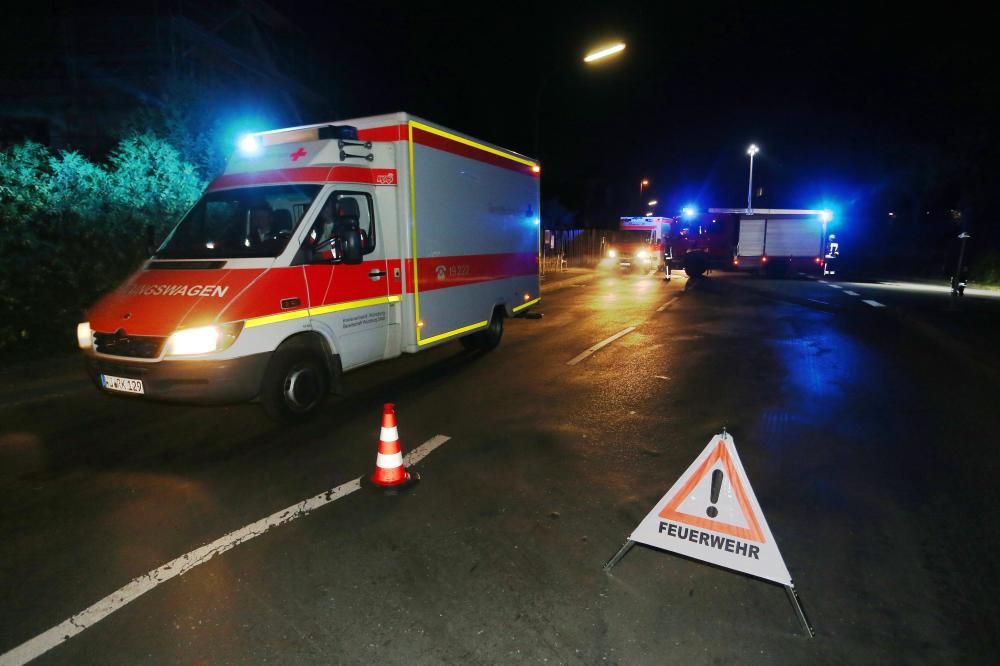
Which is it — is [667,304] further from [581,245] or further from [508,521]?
[581,245]

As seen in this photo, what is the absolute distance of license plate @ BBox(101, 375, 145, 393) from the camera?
18.0 ft

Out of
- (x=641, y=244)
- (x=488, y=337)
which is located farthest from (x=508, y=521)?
(x=641, y=244)

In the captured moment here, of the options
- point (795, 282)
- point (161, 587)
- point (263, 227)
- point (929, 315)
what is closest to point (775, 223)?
point (795, 282)

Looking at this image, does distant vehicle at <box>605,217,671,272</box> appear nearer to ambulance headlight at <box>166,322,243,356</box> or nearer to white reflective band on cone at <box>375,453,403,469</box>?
ambulance headlight at <box>166,322,243,356</box>

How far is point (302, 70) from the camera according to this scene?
84.1 ft

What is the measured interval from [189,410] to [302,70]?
74.9 feet

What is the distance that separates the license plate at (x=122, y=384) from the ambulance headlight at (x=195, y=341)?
0.50 meters

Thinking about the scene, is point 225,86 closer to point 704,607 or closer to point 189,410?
point 189,410

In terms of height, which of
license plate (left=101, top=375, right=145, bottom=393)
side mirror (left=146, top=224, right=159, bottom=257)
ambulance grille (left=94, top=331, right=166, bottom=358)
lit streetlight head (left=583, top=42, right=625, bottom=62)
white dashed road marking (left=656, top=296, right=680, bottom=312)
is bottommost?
white dashed road marking (left=656, top=296, right=680, bottom=312)

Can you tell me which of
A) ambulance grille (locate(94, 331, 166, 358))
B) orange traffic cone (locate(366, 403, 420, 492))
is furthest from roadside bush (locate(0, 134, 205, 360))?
orange traffic cone (locate(366, 403, 420, 492))

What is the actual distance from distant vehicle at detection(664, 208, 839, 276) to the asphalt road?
67.3 feet

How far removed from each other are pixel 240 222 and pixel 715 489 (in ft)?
18.1

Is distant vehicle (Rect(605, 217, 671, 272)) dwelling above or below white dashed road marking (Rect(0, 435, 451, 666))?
above

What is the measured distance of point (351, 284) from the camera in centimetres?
654
